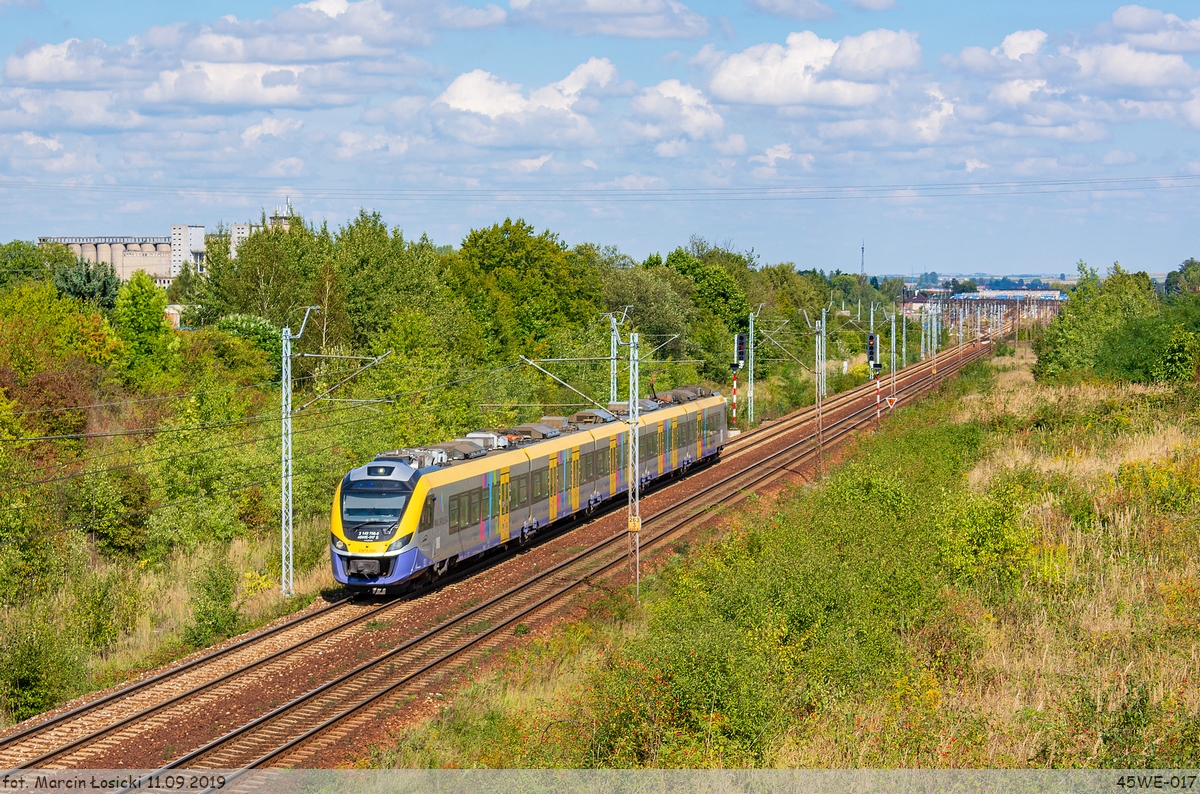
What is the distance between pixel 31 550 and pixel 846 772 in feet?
89.9

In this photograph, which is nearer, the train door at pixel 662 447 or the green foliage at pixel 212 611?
the green foliage at pixel 212 611

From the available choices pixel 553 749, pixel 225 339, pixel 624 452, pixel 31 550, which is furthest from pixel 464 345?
pixel 553 749

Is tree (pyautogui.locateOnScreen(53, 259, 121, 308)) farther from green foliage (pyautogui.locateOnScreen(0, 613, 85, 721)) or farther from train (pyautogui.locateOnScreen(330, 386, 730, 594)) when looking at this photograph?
green foliage (pyautogui.locateOnScreen(0, 613, 85, 721))

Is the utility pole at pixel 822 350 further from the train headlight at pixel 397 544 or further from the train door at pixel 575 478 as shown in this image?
the train headlight at pixel 397 544

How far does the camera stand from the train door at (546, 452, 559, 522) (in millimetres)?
32156

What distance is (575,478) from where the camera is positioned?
34312mm

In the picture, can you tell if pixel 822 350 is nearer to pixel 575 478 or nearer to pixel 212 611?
pixel 575 478

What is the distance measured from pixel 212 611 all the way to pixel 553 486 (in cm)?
1157

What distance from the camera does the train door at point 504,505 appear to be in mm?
29125

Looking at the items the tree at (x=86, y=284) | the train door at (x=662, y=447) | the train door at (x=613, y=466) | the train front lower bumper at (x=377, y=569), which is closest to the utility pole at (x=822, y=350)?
the train door at (x=662, y=447)

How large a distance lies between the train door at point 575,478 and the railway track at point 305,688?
8.86 feet

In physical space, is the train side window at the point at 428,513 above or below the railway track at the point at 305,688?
above

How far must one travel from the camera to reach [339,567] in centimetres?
2505

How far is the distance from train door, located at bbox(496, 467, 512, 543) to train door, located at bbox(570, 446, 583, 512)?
15.2 feet
